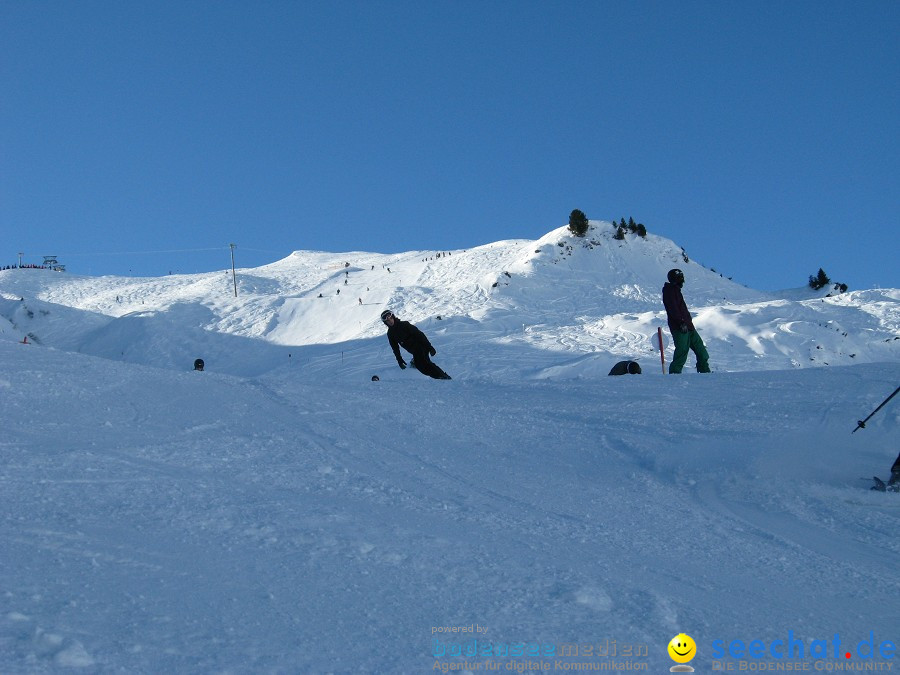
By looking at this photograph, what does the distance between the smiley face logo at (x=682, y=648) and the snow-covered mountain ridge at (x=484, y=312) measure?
19.1 metres

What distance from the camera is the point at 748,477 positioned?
6090 mm

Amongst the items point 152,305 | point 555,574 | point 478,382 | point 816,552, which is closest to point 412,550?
point 555,574

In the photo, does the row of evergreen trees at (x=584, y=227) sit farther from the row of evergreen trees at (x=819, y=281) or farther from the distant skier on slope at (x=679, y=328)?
the distant skier on slope at (x=679, y=328)

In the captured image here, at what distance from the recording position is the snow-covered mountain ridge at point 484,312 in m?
26.8

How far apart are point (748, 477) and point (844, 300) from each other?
32.8 m

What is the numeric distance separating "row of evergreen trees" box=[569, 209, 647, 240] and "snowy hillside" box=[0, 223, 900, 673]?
36854 mm

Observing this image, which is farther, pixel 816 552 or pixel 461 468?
pixel 461 468

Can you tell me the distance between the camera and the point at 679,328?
37.3 ft

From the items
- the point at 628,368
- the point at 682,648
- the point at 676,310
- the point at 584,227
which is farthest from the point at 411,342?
the point at 584,227

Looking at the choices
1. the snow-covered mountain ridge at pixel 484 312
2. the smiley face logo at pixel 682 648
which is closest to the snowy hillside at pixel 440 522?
the smiley face logo at pixel 682 648

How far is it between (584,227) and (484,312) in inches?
578

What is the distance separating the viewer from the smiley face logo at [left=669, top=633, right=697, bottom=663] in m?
3.04

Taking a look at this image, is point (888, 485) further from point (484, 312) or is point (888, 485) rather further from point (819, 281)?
point (819, 281)

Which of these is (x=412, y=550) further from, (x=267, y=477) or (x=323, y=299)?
(x=323, y=299)
